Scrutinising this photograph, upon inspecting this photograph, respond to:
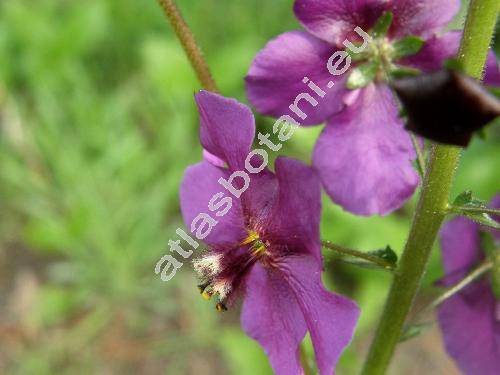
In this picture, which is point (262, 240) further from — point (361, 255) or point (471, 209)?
point (471, 209)

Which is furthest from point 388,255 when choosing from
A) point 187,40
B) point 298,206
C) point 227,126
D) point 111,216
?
point 111,216

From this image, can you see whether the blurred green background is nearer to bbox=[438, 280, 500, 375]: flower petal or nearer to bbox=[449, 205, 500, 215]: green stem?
bbox=[438, 280, 500, 375]: flower petal

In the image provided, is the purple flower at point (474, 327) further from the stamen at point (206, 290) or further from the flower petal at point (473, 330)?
the stamen at point (206, 290)

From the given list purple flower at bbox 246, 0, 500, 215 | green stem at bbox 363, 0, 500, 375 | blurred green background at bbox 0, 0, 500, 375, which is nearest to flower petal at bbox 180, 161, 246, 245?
purple flower at bbox 246, 0, 500, 215

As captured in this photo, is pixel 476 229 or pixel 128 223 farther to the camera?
pixel 128 223

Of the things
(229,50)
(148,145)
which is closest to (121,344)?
(148,145)

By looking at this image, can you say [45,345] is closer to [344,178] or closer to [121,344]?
[121,344]
